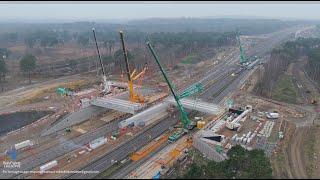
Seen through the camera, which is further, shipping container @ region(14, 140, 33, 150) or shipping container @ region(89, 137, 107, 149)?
shipping container @ region(14, 140, 33, 150)

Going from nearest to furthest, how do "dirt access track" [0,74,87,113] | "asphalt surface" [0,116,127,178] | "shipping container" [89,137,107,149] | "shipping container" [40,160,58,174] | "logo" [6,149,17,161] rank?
"shipping container" [40,160,58,174] → "asphalt surface" [0,116,127,178] → "logo" [6,149,17,161] → "shipping container" [89,137,107,149] → "dirt access track" [0,74,87,113]

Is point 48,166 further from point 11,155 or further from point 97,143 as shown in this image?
point 97,143

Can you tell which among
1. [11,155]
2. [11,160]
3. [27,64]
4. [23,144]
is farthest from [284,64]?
[11,160]

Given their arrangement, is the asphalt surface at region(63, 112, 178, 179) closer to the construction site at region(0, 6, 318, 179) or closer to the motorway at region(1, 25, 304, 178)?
the motorway at region(1, 25, 304, 178)

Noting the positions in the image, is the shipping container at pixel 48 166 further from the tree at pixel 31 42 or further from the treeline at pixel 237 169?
the tree at pixel 31 42

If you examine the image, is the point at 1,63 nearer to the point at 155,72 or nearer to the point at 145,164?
the point at 155,72

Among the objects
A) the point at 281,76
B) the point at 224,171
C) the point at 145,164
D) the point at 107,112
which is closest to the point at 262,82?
the point at 281,76

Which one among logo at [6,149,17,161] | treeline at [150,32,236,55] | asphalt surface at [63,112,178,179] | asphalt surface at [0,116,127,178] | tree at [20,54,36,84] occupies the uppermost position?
treeline at [150,32,236,55]

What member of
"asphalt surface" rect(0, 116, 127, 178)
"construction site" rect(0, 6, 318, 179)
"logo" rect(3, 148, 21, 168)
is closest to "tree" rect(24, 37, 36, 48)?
"construction site" rect(0, 6, 318, 179)

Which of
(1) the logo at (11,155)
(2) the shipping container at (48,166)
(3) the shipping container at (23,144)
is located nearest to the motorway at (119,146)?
(1) the logo at (11,155)
